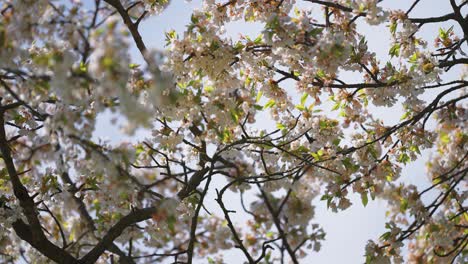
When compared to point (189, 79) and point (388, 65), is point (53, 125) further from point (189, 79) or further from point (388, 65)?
point (388, 65)

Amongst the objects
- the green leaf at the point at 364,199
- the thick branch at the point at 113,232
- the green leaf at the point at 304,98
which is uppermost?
the green leaf at the point at 304,98

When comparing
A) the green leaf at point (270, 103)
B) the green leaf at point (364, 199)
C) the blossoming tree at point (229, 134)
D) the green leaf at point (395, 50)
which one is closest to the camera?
the blossoming tree at point (229, 134)

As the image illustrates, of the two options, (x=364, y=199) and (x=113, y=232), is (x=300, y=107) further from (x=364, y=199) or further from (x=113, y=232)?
(x=113, y=232)

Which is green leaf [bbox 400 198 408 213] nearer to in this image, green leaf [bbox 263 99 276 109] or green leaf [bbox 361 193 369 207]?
green leaf [bbox 361 193 369 207]

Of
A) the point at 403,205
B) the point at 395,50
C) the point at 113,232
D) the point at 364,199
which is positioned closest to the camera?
the point at 113,232

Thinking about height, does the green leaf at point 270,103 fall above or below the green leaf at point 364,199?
above

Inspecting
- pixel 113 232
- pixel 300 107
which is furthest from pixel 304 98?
pixel 113 232

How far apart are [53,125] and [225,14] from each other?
10.8 ft

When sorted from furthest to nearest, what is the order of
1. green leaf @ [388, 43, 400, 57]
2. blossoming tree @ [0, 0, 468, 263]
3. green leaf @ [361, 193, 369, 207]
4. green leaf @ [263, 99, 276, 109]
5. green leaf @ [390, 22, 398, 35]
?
green leaf @ [361, 193, 369, 207] < green leaf @ [263, 99, 276, 109] < green leaf @ [388, 43, 400, 57] < green leaf @ [390, 22, 398, 35] < blossoming tree @ [0, 0, 468, 263]

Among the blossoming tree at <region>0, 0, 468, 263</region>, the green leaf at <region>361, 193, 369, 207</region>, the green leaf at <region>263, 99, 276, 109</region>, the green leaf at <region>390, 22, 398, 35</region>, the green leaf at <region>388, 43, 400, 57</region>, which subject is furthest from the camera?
the green leaf at <region>361, 193, 369, 207</region>

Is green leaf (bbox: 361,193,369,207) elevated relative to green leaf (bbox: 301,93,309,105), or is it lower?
lower

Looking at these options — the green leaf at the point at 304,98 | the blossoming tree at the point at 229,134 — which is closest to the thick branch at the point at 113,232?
the blossoming tree at the point at 229,134

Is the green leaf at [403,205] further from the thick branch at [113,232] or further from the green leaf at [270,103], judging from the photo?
the thick branch at [113,232]

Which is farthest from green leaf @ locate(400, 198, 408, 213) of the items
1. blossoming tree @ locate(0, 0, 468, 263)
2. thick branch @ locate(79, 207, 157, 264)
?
thick branch @ locate(79, 207, 157, 264)
